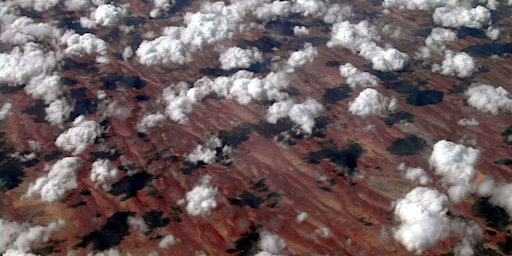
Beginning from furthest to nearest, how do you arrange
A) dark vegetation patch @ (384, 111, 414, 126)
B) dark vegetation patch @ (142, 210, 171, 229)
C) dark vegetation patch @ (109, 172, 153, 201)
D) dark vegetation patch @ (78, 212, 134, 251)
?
dark vegetation patch @ (384, 111, 414, 126) → dark vegetation patch @ (109, 172, 153, 201) → dark vegetation patch @ (142, 210, 171, 229) → dark vegetation patch @ (78, 212, 134, 251)

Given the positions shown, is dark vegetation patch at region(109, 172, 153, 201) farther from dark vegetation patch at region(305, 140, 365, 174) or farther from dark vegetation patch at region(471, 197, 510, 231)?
dark vegetation patch at region(471, 197, 510, 231)

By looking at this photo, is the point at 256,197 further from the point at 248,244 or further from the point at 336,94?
the point at 336,94

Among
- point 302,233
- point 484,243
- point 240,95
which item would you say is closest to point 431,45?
point 240,95

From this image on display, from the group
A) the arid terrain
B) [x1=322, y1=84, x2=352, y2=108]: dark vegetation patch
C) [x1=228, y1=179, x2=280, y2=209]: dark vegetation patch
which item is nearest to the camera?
the arid terrain

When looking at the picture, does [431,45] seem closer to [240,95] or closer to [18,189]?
[240,95]

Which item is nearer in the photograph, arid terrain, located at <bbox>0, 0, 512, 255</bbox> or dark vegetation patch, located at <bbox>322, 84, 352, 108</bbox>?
arid terrain, located at <bbox>0, 0, 512, 255</bbox>

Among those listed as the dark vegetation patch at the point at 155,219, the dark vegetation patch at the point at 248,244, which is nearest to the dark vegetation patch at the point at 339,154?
the dark vegetation patch at the point at 248,244

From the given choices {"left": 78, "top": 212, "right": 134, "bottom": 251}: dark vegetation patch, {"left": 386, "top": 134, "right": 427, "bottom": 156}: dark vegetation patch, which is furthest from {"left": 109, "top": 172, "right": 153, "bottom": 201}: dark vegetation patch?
{"left": 386, "top": 134, "right": 427, "bottom": 156}: dark vegetation patch

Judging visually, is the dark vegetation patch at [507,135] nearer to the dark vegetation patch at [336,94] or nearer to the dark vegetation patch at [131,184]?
the dark vegetation patch at [336,94]
